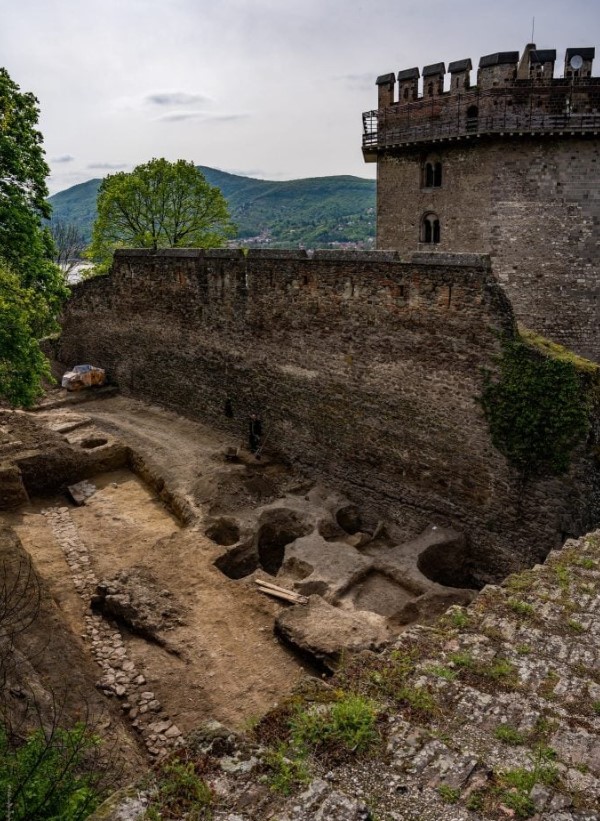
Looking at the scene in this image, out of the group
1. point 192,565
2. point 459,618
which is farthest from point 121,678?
point 459,618

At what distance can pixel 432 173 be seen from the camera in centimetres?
2312

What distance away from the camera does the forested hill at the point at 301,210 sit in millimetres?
131875

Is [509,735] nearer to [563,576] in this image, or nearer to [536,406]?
[563,576]

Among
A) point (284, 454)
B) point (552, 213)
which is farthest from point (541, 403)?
point (552, 213)

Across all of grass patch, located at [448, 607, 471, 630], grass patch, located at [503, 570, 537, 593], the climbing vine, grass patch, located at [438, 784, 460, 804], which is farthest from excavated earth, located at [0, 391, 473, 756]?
grass patch, located at [438, 784, 460, 804]

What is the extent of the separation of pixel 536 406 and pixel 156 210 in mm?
26577

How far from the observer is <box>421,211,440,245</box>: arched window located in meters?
23.3

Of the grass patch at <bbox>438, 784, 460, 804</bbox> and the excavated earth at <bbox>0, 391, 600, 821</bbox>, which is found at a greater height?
the grass patch at <bbox>438, 784, 460, 804</bbox>

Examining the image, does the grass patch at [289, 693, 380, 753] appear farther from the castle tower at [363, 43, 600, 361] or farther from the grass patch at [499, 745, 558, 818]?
→ the castle tower at [363, 43, 600, 361]

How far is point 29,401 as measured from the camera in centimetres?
1362

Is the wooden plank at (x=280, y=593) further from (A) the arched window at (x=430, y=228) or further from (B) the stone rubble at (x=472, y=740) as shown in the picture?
(A) the arched window at (x=430, y=228)

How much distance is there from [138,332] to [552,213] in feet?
Answer: 46.4

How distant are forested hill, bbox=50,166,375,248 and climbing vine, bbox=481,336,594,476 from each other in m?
110

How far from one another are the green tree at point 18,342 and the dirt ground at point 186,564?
9.33ft
